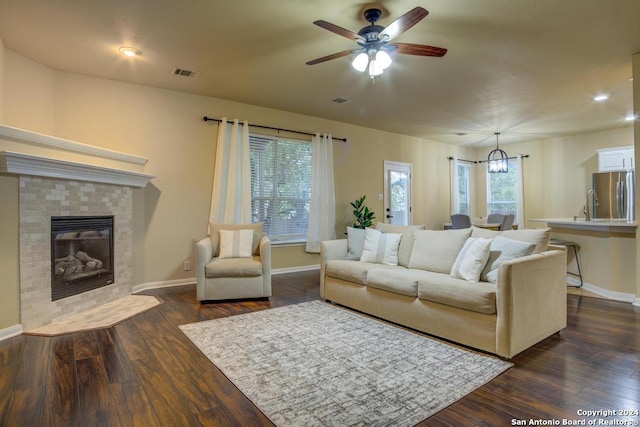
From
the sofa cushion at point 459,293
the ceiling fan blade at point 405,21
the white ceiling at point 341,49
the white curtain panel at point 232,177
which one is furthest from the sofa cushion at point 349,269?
the white ceiling at point 341,49

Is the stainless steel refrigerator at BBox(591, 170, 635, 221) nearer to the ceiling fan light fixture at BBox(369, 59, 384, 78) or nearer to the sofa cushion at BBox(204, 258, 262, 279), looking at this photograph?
the ceiling fan light fixture at BBox(369, 59, 384, 78)

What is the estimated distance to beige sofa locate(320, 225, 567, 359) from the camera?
2.37 meters

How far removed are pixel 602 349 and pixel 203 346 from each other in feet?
10.0

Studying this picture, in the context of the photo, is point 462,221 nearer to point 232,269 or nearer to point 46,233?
point 232,269

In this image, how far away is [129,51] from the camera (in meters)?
3.48

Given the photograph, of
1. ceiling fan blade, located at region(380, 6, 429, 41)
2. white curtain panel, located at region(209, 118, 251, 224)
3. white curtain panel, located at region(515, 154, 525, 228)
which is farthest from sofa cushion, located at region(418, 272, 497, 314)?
white curtain panel, located at region(515, 154, 525, 228)

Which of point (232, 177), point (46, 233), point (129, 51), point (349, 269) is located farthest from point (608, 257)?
point (46, 233)

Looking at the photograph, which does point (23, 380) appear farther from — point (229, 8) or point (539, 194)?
point (539, 194)

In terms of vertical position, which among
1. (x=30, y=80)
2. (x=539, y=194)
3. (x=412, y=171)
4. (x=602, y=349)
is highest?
(x=30, y=80)

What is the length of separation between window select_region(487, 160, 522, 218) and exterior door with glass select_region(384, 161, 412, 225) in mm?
2765

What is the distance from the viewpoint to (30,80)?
3.72 meters

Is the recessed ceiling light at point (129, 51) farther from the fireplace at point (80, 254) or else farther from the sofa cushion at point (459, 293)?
the sofa cushion at point (459, 293)

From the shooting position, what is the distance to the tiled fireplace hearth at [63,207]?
9.68ft

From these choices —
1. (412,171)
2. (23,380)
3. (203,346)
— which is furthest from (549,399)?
(412,171)
